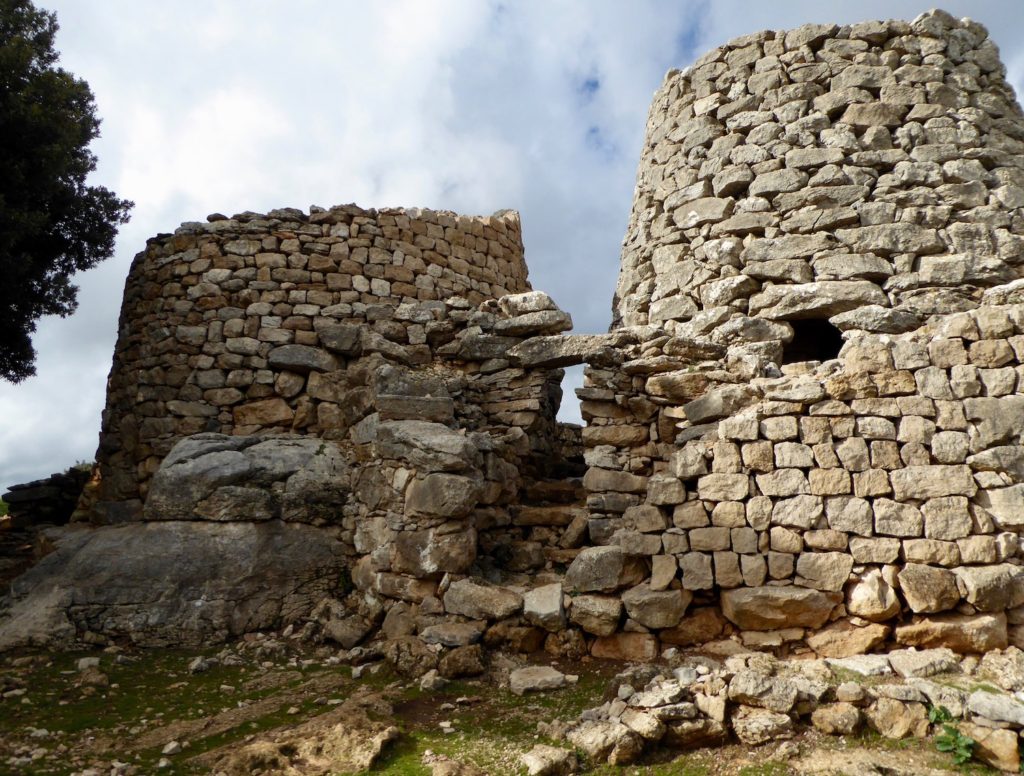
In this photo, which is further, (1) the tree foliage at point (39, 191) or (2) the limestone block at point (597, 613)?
(1) the tree foliage at point (39, 191)

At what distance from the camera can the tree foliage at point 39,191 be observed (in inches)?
324

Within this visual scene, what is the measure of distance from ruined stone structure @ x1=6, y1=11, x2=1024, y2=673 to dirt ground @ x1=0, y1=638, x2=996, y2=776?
0.44 metres

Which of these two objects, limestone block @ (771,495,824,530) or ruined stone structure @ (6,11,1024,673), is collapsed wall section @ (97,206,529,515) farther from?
limestone block @ (771,495,824,530)

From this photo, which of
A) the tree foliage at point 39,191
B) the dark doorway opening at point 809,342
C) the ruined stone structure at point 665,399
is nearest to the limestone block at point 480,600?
the ruined stone structure at point 665,399

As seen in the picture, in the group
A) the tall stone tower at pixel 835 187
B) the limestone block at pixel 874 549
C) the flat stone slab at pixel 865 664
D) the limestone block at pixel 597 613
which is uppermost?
the tall stone tower at pixel 835 187

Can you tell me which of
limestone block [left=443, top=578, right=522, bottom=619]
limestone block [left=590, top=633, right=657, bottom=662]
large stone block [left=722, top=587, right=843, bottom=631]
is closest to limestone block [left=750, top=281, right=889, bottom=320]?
large stone block [left=722, top=587, right=843, bottom=631]

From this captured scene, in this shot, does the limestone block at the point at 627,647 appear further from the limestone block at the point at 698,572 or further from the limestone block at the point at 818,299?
the limestone block at the point at 818,299

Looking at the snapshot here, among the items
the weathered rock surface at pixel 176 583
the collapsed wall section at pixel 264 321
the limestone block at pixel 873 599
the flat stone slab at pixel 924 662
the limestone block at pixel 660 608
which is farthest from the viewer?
the collapsed wall section at pixel 264 321

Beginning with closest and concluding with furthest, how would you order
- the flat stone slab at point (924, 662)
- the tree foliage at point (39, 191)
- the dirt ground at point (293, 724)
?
the dirt ground at point (293, 724)
the flat stone slab at point (924, 662)
the tree foliage at point (39, 191)

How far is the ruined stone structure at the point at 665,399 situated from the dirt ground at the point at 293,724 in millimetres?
440

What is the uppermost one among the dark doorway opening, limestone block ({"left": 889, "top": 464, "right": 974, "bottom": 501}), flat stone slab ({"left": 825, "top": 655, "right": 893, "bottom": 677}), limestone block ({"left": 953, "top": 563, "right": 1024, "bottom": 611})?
the dark doorway opening

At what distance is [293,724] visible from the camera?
5.06 meters

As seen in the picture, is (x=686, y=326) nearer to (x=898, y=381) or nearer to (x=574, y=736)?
(x=898, y=381)

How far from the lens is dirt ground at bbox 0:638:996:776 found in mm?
4320
